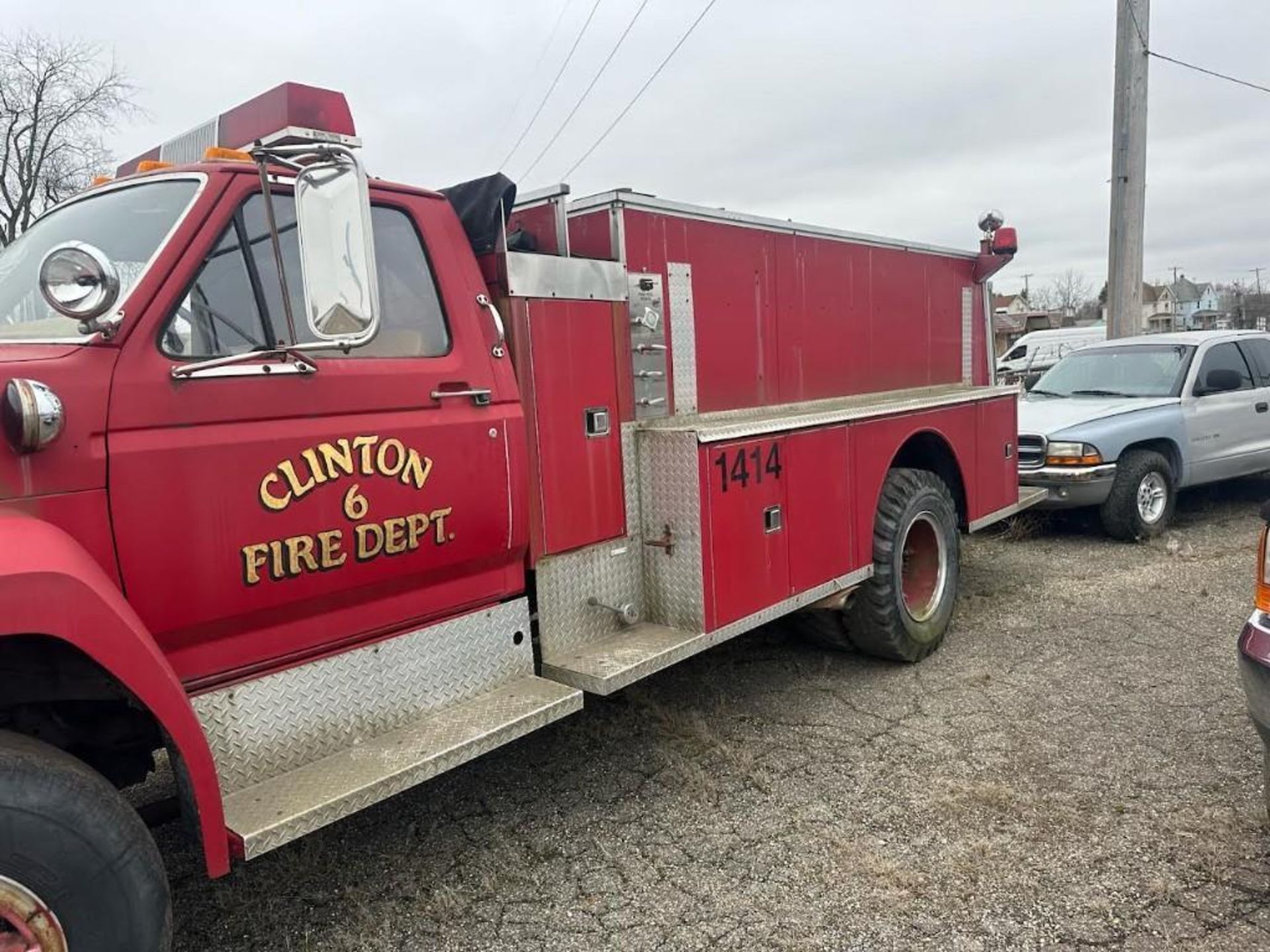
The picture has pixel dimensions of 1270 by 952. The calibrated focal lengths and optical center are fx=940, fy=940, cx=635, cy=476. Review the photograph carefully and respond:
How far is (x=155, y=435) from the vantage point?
244 cm

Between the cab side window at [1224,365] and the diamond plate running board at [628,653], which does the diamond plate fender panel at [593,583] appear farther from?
the cab side window at [1224,365]

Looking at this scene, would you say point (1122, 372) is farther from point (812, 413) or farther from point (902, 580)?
point (812, 413)

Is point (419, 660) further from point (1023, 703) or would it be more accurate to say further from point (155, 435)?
point (1023, 703)

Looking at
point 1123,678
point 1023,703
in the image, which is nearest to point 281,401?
point 1023,703

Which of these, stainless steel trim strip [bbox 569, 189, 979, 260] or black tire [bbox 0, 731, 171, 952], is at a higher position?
stainless steel trim strip [bbox 569, 189, 979, 260]

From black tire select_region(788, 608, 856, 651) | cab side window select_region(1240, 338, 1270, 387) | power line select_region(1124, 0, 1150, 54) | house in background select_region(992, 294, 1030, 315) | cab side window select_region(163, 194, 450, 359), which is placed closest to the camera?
cab side window select_region(163, 194, 450, 359)

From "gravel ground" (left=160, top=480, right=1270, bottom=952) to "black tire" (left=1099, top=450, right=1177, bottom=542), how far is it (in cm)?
267

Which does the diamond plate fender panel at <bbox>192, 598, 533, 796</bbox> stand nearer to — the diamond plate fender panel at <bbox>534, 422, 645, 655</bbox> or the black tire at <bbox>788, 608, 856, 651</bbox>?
the diamond plate fender panel at <bbox>534, 422, 645, 655</bbox>

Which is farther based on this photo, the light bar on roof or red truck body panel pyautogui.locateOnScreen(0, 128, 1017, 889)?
the light bar on roof

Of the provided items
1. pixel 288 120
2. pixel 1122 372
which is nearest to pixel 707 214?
pixel 288 120

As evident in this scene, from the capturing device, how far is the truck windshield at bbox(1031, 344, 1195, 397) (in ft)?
28.6

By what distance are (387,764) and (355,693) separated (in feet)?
0.84

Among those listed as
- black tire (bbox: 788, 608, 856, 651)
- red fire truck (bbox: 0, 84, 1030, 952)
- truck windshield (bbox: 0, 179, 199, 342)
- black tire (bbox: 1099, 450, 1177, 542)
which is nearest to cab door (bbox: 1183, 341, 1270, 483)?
black tire (bbox: 1099, 450, 1177, 542)

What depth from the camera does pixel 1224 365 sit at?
905cm
